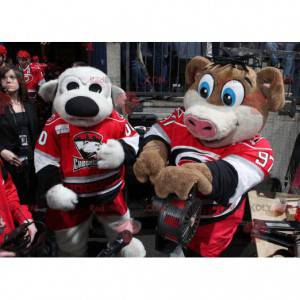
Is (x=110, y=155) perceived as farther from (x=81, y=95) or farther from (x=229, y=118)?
(x=229, y=118)

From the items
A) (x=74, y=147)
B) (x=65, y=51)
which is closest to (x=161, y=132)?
(x=74, y=147)

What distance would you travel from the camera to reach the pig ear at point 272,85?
1189 millimetres

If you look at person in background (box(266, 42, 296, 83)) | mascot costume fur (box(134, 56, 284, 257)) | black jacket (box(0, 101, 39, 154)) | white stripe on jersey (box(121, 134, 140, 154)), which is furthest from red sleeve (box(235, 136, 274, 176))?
black jacket (box(0, 101, 39, 154))

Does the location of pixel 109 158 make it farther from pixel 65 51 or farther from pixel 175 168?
pixel 65 51

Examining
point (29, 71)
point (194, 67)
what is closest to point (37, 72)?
point (29, 71)

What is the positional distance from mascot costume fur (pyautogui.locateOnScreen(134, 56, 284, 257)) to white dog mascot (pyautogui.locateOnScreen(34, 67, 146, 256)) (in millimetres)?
122

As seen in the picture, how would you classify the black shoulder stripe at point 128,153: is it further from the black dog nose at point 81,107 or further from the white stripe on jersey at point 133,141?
the black dog nose at point 81,107

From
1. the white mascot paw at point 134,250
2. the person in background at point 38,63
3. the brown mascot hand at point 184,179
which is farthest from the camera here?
the white mascot paw at point 134,250

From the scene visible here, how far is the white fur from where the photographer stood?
3.91 feet

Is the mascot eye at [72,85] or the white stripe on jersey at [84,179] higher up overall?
the mascot eye at [72,85]

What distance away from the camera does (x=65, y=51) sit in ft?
4.19

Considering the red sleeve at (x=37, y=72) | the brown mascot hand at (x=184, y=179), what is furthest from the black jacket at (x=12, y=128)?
the brown mascot hand at (x=184, y=179)

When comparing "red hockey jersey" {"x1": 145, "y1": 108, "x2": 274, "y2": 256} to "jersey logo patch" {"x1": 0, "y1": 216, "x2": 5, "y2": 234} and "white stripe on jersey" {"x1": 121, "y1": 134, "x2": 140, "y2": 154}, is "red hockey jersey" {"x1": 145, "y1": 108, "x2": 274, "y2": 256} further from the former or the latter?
"jersey logo patch" {"x1": 0, "y1": 216, "x2": 5, "y2": 234}

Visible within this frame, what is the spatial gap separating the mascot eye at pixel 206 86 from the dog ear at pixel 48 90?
52 centimetres
